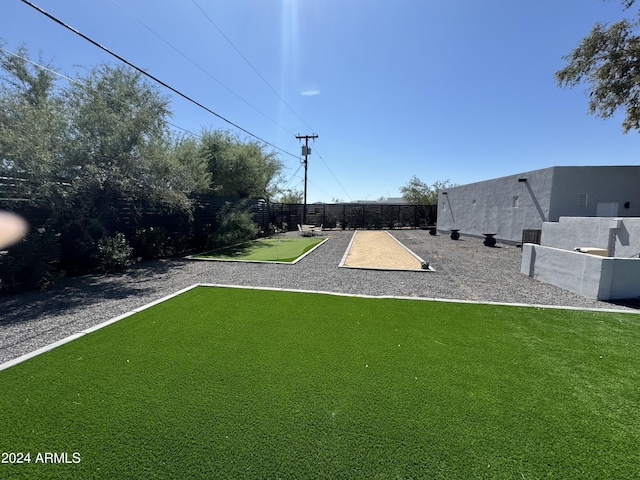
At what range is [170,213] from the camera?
9.65 meters

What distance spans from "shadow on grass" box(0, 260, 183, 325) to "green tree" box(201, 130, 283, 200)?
8.42 meters

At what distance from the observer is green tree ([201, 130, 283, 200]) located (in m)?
14.9

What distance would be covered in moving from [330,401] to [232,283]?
175 inches

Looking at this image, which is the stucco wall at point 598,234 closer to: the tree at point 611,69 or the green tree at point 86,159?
the tree at point 611,69

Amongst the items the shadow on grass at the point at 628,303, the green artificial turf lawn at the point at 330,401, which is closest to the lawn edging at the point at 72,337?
the green artificial turf lawn at the point at 330,401

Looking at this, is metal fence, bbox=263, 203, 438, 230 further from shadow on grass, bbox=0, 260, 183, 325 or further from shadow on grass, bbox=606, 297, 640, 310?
shadow on grass, bbox=606, 297, 640, 310

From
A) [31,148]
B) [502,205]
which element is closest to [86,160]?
[31,148]

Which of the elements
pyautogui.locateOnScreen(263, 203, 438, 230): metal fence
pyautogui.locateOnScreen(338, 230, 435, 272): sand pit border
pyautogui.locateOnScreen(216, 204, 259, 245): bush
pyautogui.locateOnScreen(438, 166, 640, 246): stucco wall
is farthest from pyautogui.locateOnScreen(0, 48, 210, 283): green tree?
pyautogui.locateOnScreen(263, 203, 438, 230): metal fence

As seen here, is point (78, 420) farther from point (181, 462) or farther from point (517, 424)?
point (517, 424)

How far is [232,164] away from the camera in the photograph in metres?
15.1

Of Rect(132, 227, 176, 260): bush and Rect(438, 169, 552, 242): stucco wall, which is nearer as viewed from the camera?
Rect(132, 227, 176, 260): bush

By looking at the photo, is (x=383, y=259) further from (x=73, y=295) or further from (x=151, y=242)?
(x=73, y=295)

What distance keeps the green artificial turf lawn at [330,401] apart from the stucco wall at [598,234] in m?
4.21

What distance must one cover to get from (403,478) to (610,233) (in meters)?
8.93
